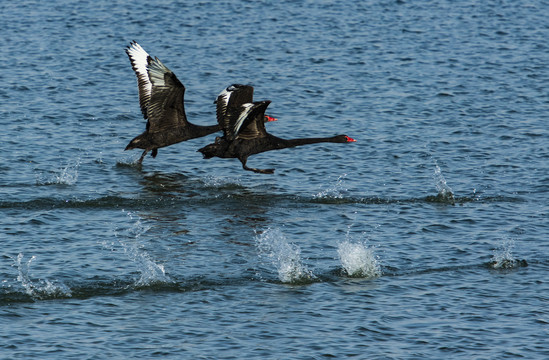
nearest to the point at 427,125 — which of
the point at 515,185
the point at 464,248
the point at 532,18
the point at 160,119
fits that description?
the point at 515,185

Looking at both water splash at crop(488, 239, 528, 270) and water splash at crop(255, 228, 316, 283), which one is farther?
water splash at crop(488, 239, 528, 270)

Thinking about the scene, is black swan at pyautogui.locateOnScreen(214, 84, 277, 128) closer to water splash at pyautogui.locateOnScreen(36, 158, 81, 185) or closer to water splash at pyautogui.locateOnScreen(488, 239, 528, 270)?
water splash at pyautogui.locateOnScreen(36, 158, 81, 185)

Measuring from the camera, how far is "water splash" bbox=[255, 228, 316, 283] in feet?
42.2

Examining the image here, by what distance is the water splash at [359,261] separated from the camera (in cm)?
1315

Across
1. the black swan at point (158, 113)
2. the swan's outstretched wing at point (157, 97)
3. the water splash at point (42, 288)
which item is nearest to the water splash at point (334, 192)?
the black swan at point (158, 113)

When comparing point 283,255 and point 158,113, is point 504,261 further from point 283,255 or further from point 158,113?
point 158,113

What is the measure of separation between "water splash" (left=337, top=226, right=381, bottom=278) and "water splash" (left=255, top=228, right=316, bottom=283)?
1.86 ft

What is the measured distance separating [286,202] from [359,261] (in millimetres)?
3872

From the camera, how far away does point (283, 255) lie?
13570 millimetres

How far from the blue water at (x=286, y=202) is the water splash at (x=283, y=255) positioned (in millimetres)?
43

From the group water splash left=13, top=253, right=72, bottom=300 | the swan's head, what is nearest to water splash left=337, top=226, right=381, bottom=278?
water splash left=13, top=253, right=72, bottom=300

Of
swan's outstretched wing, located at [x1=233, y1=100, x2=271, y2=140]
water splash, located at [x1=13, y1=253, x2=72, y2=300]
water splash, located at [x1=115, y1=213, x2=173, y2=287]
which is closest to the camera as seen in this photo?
water splash, located at [x1=13, y1=253, x2=72, y2=300]

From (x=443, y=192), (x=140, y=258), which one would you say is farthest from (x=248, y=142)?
(x=140, y=258)

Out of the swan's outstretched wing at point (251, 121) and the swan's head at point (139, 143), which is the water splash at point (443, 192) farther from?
the swan's head at point (139, 143)
